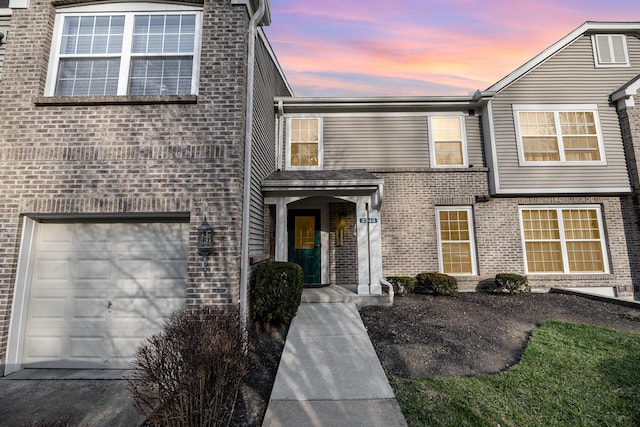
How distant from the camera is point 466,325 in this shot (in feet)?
18.3

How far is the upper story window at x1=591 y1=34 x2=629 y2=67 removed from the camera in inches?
353

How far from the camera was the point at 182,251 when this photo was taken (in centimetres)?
468

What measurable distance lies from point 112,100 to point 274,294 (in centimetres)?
441

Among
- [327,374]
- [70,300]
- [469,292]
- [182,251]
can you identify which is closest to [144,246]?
[182,251]

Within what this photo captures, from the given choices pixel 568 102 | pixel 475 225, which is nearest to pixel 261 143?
→ pixel 475 225

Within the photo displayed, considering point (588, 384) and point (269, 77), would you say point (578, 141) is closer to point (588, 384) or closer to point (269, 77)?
point (588, 384)

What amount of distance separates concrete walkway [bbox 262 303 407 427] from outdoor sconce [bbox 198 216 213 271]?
202cm

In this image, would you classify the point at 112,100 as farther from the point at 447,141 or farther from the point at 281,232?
the point at 447,141

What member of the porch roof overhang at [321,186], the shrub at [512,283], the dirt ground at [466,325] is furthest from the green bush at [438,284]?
the porch roof overhang at [321,186]

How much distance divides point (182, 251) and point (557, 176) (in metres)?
10.6

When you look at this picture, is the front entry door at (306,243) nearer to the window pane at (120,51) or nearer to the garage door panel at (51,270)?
the window pane at (120,51)

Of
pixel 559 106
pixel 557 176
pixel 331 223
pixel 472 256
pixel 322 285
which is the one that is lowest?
pixel 322 285

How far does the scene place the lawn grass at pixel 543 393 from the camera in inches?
116

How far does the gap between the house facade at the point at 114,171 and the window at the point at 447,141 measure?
6709 millimetres
